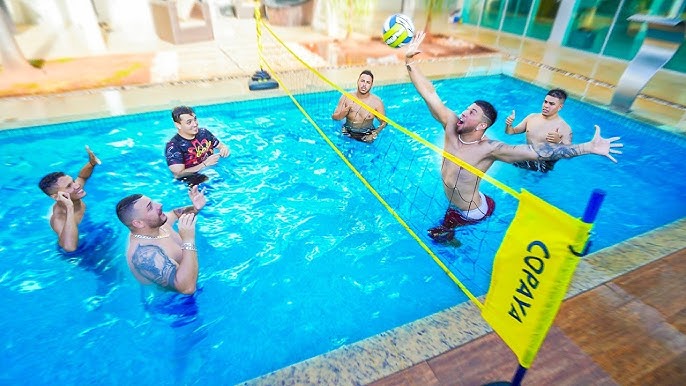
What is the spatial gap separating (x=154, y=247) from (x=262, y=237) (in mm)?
1953

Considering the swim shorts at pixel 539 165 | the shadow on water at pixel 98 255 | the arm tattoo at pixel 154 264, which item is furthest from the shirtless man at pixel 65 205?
the swim shorts at pixel 539 165

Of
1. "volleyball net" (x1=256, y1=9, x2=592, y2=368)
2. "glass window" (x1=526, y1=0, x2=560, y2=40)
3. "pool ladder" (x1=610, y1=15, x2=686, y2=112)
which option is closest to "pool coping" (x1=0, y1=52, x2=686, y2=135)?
"pool ladder" (x1=610, y1=15, x2=686, y2=112)

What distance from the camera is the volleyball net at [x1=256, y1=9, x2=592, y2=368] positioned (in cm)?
196

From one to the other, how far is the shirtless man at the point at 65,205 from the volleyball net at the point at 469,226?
3475mm

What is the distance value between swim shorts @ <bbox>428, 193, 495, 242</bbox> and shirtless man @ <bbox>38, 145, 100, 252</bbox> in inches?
171

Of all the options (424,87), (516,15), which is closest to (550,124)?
(424,87)

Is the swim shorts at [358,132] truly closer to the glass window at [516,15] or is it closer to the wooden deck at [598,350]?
the wooden deck at [598,350]

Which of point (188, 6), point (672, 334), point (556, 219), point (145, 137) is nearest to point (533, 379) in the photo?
point (672, 334)

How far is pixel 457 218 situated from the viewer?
4582mm

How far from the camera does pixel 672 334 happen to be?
3311 millimetres

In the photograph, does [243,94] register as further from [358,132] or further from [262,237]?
[262,237]

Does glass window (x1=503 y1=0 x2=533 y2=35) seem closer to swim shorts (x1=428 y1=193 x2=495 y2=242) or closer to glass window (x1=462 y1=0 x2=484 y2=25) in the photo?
glass window (x1=462 y1=0 x2=484 y2=25)

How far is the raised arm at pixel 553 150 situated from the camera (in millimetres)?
2889

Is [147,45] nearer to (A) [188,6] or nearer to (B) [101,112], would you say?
(A) [188,6]
